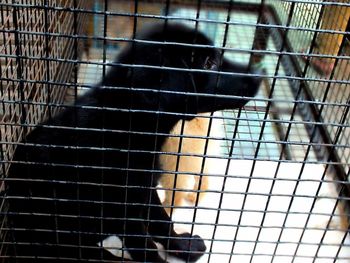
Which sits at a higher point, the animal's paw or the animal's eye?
the animal's eye

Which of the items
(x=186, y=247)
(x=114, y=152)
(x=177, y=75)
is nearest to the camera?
(x=177, y=75)

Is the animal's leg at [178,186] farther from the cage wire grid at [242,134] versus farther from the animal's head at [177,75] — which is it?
the animal's head at [177,75]

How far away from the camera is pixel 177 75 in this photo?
949mm

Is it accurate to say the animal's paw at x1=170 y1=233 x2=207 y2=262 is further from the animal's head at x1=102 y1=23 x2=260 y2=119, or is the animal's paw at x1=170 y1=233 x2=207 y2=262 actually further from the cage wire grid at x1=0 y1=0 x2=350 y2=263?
the animal's head at x1=102 y1=23 x2=260 y2=119

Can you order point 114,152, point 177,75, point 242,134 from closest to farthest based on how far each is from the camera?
1. point 177,75
2. point 114,152
3. point 242,134

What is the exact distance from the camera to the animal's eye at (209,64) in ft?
3.08

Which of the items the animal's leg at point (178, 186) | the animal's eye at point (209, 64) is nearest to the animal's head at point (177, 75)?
the animal's eye at point (209, 64)

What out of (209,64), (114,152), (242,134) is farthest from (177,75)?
(242,134)

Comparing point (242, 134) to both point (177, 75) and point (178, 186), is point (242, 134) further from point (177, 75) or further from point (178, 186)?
point (177, 75)

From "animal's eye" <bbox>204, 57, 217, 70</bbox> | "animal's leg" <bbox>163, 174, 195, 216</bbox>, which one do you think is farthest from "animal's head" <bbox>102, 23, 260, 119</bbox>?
"animal's leg" <bbox>163, 174, 195, 216</bbox>

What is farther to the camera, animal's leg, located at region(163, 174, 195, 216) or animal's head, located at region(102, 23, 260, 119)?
animal's leg, located at region(163, 174, 195, 216)

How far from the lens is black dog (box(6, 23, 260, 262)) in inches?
36.6

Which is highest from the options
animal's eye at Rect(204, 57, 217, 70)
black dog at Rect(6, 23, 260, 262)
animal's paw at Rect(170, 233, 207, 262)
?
animal's eye at Rect(204, 57, 217, 70)

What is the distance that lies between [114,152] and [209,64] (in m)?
0.27
